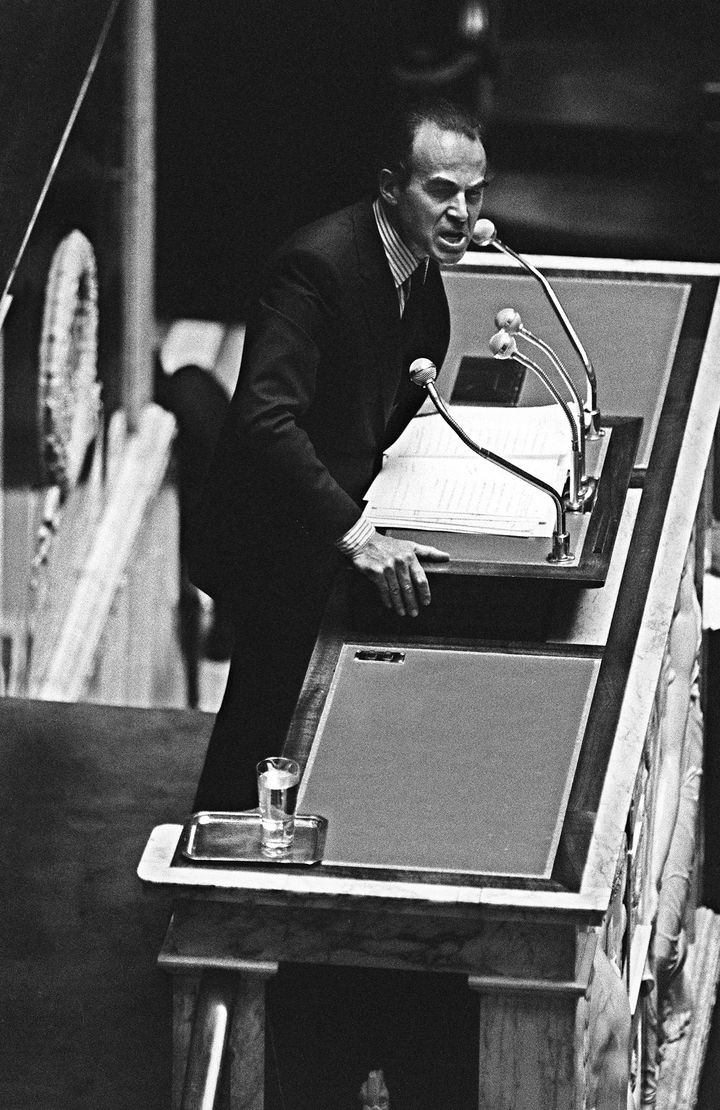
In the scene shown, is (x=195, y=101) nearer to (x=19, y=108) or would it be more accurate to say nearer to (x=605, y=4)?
(x=605, y=4)

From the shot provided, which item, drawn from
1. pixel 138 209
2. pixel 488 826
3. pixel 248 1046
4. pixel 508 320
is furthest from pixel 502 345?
pixel 138 209

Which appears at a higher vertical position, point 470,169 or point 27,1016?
point 470,169

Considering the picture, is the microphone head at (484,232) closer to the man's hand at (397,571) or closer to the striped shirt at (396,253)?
the striped shirt at (396,253)

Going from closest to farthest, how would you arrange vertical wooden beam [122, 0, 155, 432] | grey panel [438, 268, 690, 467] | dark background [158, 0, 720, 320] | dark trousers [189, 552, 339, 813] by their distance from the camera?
dark trousers [189, 552, 339, 813], grey panel [438, 268, 690, 467], dark background [158, 0, 720, 320], vertical wooden beam [122, 0, 155, 432]

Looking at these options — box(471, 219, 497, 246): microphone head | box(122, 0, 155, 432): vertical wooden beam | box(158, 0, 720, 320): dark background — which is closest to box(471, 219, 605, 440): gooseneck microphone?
box(471, 219, 497, 246): microphone head

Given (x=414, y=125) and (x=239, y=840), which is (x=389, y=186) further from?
(x=239, y=840)

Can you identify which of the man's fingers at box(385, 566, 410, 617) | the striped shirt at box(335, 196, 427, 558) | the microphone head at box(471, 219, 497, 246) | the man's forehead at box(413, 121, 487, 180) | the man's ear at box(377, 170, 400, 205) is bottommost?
the man's fingers at box(385, 566, 410, 617)

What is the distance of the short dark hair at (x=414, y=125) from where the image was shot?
5363 millimetres

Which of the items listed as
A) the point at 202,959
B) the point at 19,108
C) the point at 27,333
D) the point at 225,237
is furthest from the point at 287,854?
the point at 225,237

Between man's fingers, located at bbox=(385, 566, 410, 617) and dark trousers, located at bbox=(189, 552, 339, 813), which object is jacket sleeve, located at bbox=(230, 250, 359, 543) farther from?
dark trousers, located at bbox=(189, 552, 339, 813)

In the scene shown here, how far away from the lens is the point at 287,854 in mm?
4727

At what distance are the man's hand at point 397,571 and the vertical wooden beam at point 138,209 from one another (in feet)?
15.1

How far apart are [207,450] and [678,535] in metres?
5.18

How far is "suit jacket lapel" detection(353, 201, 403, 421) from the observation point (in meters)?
5.58
